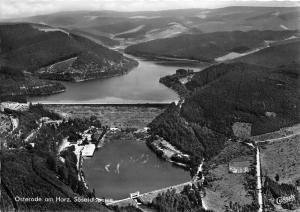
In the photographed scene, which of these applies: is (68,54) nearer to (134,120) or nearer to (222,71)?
(222,71)

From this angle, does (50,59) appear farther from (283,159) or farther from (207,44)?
(283,159)

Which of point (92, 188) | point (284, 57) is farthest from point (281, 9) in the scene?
point (92, 188)

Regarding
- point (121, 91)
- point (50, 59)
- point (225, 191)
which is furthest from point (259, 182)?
point (50, 59)

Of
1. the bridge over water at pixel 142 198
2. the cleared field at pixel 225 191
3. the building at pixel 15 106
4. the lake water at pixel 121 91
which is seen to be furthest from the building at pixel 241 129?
the building at pixel 15 106

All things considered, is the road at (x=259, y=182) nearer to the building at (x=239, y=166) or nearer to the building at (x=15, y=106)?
the building at (x=239, y=166)

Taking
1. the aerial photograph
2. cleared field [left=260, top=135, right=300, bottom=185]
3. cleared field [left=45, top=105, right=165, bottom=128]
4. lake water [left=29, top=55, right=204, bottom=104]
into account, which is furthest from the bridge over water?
lake water [left=29, top=55, right=204, bottom=104]

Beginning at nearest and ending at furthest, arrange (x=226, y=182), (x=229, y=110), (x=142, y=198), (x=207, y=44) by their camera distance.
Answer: (x=142, y=198)
(x=226, y=182)
(x=229, y=110)
(x=207, y=44)
